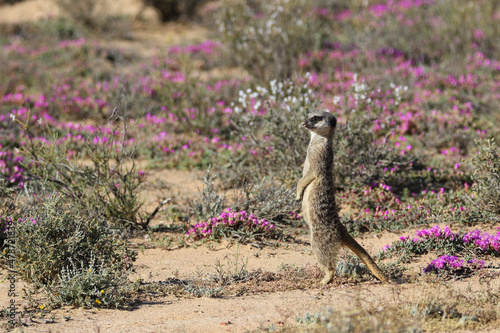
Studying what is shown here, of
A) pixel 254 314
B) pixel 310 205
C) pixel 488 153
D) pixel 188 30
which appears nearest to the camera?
pixel 254 314

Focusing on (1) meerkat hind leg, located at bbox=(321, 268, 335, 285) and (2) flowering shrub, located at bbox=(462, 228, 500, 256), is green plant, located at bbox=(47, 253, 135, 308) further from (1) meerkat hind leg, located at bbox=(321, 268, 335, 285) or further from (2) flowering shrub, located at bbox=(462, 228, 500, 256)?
(2) flowering shrub, located at bbox=(462, 228, 500, 256)

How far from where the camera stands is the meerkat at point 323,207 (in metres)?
5.09

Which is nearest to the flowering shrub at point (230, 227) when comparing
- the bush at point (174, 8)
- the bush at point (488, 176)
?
the bush at point (488, 176)

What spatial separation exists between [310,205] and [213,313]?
4.34ft

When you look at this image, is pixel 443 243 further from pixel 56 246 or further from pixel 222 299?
pixel 56 246

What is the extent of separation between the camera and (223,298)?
5.14m

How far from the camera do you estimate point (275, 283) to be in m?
5.42

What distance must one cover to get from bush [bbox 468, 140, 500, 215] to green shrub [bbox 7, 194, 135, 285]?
4274mm

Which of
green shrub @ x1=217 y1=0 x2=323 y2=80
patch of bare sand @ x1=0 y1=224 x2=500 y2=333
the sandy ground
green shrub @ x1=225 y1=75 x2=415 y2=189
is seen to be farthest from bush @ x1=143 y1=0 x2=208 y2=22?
patch of bare sand @ x1=0 y1=224 x2=500 y2=333

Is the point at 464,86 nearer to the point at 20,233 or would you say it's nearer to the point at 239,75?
the point at 239,75

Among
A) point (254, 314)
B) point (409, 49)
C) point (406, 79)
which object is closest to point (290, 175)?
point (254, 314)

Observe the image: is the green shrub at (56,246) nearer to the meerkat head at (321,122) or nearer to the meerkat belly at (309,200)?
the meerkat belly at (309,200)

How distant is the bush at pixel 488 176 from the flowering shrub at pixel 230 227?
2626mm

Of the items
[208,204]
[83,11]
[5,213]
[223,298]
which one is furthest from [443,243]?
[83,11]
